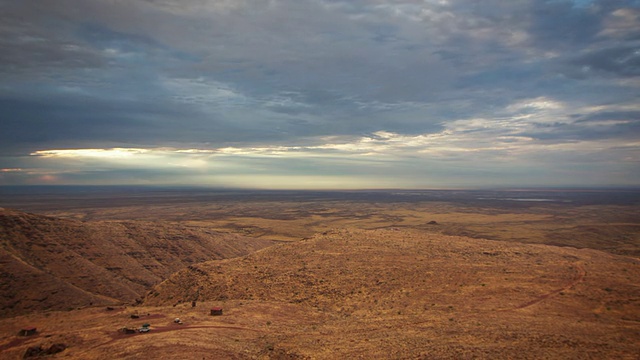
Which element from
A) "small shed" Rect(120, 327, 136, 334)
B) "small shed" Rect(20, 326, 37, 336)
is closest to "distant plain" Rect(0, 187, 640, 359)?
"small shed" Rect(120, 327, 136, 334)

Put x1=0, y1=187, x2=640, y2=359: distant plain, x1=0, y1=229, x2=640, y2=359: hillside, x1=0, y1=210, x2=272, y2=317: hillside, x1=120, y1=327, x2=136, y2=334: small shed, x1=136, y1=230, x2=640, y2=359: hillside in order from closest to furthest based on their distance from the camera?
x1=0, y1=229, x2=640, y2=359: hillside → x1=0, y1=187, x2=640, y2=359: distant plain → x1=136, y1=230, x2=640, y2=359: hillside → x1=120, y1=327, x2=136, y2=334: small shed → x1=0, y1=210, x2=272, y2=317: hillside

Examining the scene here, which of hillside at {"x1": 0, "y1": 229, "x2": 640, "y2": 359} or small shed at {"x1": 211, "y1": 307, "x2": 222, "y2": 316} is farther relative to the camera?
small shed at {"x1": 211, "y1": 307, "x2": 222, "y2": 316}

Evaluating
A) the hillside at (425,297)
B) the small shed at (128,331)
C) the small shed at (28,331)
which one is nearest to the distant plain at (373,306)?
the hillside at (425,297)

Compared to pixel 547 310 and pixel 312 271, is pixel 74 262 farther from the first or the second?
pixel 547 310

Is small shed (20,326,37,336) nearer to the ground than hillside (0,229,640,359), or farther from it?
nearer to the ground

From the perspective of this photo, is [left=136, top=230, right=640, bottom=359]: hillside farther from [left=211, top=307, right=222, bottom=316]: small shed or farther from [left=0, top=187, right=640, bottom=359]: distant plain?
[left=211, top=307, right=222, bottom=316]: small shed

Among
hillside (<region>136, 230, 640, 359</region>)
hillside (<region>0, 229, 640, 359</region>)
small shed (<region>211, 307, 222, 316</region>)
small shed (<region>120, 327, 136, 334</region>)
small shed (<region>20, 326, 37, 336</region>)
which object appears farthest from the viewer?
small shed (<region>211, 307, 222, 316</region>)

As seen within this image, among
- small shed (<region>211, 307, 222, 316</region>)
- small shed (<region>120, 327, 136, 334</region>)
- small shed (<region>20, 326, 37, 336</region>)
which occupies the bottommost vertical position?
small shed (<region>20, 326, 37, 336</region>)

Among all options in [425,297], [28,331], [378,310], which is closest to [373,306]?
[378,310]

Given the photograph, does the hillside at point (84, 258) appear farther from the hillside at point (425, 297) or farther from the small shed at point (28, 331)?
the small shed at point (28, 331)
